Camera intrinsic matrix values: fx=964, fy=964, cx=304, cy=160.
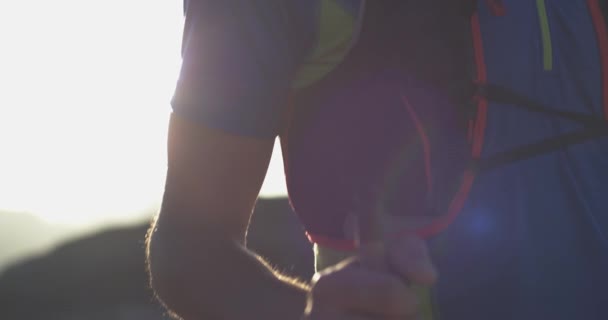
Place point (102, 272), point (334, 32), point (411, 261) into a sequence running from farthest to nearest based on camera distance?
point (102, 272) < point (334, 32) < point (411, 261)

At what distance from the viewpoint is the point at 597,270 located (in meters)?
1.93

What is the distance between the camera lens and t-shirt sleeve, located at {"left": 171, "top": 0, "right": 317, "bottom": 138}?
189 centimetres

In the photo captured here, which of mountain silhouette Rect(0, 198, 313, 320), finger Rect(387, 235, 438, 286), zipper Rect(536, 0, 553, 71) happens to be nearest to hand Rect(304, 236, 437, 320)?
finger Rect(387, 235, 438, 286)

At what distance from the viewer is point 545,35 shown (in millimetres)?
1987

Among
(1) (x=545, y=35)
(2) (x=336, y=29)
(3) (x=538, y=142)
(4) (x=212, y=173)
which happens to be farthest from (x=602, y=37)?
(4) (x=212, y=173)

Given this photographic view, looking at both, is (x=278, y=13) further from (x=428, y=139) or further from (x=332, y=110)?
(x=428, y=139)

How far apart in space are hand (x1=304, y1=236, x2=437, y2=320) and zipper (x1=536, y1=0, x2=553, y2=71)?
79cm

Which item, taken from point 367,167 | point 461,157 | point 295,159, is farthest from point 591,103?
point 295,159

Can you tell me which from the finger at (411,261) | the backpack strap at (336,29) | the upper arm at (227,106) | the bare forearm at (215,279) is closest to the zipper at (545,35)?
the backpack strap at (336,29)

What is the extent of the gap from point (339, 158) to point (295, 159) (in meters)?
0.11

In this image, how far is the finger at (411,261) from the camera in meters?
1.24

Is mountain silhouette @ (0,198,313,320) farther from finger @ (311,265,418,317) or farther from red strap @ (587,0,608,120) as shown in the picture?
finger @ (311,265,418,317)

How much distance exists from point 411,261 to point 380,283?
6cm

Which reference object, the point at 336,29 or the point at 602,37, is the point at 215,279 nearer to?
the point at 336,29
